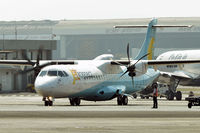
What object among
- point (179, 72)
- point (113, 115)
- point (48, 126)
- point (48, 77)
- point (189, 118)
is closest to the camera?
point (48, 126)

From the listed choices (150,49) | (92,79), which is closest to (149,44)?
(150,49)

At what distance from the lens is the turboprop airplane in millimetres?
48938

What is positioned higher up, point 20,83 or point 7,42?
point 7,42

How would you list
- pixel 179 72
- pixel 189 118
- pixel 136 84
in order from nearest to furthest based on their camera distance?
pixel 189 118
pixel 136 84
pixel 179 72

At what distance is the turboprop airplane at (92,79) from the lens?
48938 millimetres

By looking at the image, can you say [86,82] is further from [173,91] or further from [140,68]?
[173,91]

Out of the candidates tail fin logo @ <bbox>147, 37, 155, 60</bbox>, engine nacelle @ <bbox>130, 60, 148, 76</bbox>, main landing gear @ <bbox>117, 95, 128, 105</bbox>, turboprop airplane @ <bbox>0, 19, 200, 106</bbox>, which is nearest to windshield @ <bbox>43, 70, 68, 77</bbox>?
turboprop airplane @ <bbox>0, 19, 200, 106</bbox>

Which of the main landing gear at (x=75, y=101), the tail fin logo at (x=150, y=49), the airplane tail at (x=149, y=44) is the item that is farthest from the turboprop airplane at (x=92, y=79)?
the tail fin logo at (x=150, y=49)

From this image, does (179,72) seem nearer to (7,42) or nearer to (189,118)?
(7,42)

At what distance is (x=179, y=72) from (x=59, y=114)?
39.8m

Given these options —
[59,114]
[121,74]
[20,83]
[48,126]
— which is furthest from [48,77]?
[20,83]

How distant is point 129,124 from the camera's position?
97.0 feet

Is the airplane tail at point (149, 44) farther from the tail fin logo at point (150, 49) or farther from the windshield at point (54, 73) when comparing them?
the windshield at point (54, 73)

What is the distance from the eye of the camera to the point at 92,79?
5253 cm
